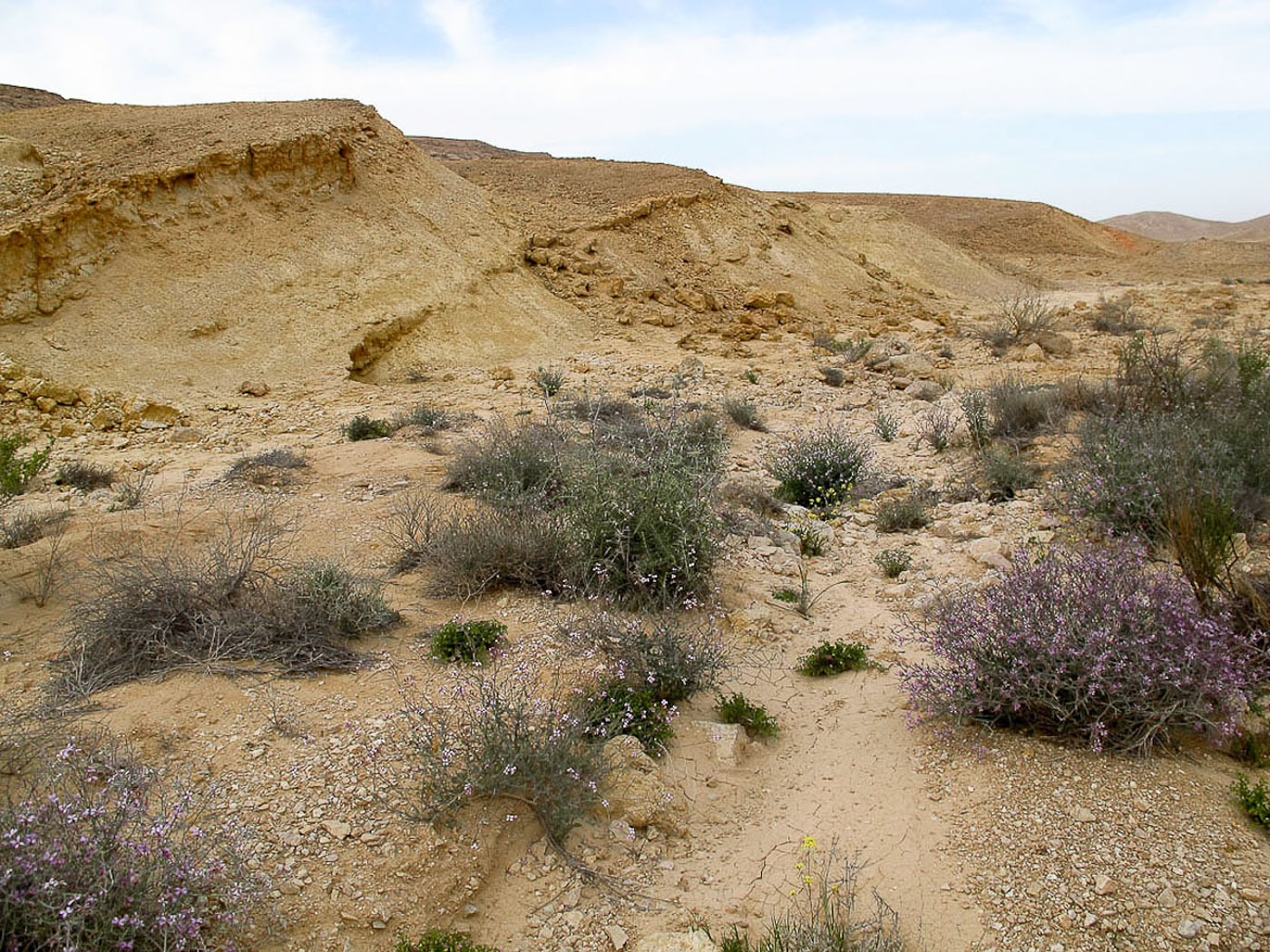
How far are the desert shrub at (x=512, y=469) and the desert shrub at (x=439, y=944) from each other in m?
2.99

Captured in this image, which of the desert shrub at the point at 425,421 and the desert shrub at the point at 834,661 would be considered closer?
the desert shrub at the point at 834,661

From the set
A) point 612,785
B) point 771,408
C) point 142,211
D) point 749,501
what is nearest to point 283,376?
point 142,211

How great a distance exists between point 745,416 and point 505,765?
6138mm

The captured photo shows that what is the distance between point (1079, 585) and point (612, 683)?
1881 millimetres

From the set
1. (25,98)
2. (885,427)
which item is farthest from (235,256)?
(25,98)

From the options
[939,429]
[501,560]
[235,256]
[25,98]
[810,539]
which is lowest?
[810,539]

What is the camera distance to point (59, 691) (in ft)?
10.9

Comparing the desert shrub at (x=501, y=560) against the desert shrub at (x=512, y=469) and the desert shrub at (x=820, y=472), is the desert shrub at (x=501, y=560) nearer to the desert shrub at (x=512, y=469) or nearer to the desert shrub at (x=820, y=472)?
the desert shrub at (x=512, y=469)

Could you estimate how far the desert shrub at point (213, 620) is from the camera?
3584mm

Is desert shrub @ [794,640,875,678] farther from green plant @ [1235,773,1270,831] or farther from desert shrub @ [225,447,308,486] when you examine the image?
desert shrub @ [225,447,308,486]

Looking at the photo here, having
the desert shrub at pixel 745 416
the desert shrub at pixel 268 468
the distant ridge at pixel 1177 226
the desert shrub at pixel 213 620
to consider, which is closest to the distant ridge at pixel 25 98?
the desert shrub at pixel 268 468

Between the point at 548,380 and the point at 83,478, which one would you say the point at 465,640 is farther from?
the point at 548,380

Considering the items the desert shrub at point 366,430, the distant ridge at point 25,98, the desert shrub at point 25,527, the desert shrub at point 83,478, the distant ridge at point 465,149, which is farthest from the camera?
the distant ridge at point 465,149

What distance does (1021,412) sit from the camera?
741 centimetres
